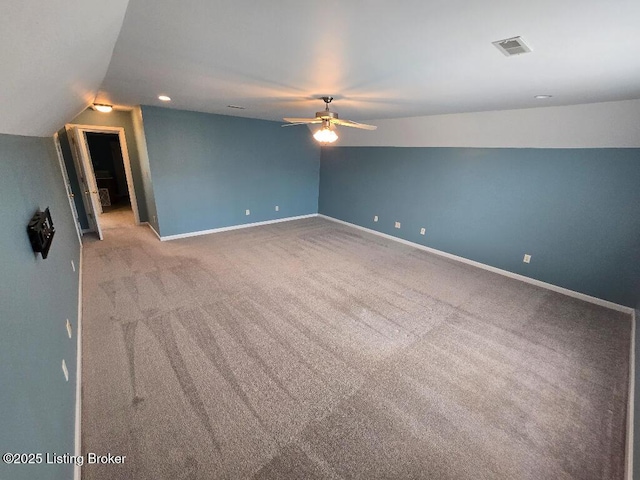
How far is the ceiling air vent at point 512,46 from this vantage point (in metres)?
1.44

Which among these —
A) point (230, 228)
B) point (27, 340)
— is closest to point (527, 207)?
point (27, 340)

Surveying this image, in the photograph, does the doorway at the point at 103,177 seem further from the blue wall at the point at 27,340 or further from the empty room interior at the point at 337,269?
the blue wall at the point at 27,340

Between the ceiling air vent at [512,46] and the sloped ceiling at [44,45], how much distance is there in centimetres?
192

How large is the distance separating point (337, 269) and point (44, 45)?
3.57 m

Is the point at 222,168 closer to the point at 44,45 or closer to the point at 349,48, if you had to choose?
the point at 349,48

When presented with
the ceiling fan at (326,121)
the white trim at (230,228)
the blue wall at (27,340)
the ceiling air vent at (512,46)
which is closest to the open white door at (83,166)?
the white trim at (230,228)

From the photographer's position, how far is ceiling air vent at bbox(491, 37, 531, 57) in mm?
1437

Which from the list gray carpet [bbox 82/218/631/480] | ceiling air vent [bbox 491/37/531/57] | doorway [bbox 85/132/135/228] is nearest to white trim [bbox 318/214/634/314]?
gray carpet [bbox 82/218/631/480]

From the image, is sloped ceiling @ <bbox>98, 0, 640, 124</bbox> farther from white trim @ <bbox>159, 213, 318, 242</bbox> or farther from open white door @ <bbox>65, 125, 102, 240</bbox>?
white trim @ <bbox>159, 213, 318, 242</bbox>

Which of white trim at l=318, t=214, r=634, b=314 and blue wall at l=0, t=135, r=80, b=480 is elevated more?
blue wall at l=0, t=135, r=80, b=480

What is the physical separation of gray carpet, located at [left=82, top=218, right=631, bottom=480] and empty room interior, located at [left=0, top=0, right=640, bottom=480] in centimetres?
2

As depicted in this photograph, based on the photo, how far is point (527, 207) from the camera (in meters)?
3.75

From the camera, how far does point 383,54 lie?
1.72m

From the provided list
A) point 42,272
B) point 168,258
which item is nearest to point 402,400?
point 42,272
